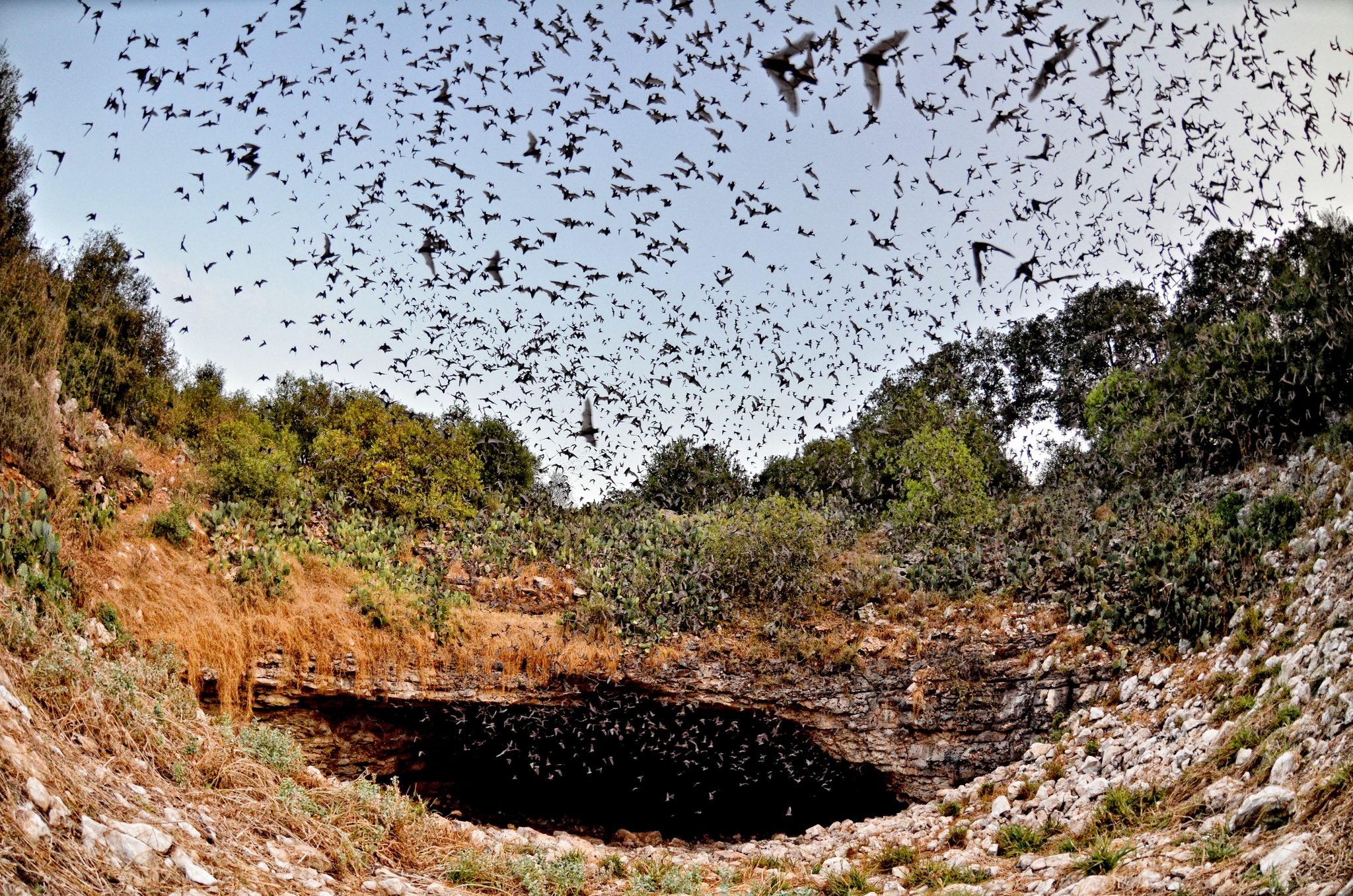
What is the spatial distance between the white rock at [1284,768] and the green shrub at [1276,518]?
5035 millimetres

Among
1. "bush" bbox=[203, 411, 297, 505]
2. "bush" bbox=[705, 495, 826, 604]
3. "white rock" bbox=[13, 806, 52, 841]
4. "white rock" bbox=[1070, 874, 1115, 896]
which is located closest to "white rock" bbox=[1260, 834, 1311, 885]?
"white rock" bbox=[1070, 874, 1115, 896]

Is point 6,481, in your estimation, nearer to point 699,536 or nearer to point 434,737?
point 434,737

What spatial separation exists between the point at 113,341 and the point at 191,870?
12.9m

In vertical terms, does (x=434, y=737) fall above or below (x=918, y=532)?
below

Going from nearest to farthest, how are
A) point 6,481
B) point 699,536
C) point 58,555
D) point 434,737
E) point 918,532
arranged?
1. point 58,555
2. point 6,481
3. point 434,737
4. point 699,536
5. point 918,532

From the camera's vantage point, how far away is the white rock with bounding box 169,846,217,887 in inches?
185

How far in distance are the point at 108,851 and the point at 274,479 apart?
9.59 meters

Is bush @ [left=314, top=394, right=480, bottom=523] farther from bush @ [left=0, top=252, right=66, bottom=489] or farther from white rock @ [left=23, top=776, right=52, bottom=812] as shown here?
white rock @ [left=23, top=776, right=52, bottom=812]

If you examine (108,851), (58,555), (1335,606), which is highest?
(1335,606)

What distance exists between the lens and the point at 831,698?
1077cm

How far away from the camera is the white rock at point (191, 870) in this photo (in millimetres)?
4711

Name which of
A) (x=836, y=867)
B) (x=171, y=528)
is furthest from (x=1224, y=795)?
(x=171, y=528)

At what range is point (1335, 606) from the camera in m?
7.58

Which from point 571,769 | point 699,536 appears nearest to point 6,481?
point 571,769
